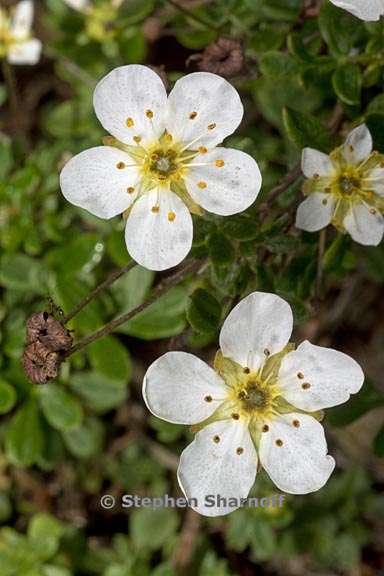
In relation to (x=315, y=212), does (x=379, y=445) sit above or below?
below

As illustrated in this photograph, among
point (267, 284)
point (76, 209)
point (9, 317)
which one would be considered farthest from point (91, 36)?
point (267, 284)

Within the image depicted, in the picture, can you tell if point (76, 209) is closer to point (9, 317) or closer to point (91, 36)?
point (9, 317)

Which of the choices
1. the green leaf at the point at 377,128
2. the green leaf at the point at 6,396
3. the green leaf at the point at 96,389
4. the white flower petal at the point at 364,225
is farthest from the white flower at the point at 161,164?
the green leaf at the point at 96,389

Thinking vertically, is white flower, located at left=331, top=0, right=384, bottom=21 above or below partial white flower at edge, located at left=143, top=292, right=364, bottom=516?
above

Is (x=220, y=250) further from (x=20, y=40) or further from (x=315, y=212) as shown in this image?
(x=20, y=40)

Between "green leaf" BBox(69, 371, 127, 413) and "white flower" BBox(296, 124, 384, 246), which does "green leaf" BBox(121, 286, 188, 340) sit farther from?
"white flower" BBox(296, 124, 384, 246)

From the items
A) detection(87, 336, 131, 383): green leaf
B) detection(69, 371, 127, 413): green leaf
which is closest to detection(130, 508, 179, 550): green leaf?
detection(69, 371, 127, 413): green leaf

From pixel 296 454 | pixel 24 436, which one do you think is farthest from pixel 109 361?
pixel 296 454
